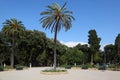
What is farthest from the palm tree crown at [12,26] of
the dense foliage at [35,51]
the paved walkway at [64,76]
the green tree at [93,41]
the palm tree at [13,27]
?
the green tree at [93,41]

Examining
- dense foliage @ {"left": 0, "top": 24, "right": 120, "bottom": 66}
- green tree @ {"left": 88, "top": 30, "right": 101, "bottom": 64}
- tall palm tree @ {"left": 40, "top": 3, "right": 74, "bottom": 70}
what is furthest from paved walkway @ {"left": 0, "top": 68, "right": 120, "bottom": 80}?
green tree @ {"left": 88, "top": 30, "right": 101, "bottom": 64}

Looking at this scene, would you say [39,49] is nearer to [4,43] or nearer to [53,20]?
[4,43]

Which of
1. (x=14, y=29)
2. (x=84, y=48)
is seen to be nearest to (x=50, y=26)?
(x=14, y=29)

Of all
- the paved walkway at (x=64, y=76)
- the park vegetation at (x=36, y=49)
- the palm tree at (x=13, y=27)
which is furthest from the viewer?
the park vegetation at (x=36, y=49)

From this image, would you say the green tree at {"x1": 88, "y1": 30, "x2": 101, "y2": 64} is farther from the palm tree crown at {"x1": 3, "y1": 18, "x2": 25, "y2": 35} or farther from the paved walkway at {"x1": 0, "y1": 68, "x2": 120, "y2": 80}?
the paved walkway at {"x1": 0, "y1": 68, "x2": 120, "y2": 80}

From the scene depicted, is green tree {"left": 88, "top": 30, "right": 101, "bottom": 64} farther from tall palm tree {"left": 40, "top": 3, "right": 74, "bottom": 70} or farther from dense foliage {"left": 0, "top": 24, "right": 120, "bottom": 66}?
tall palm tree {"left": 40, "top": 3, "right": 74, "bottom": 70}

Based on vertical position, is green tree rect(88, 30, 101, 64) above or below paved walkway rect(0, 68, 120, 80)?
above

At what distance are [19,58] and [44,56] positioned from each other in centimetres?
896

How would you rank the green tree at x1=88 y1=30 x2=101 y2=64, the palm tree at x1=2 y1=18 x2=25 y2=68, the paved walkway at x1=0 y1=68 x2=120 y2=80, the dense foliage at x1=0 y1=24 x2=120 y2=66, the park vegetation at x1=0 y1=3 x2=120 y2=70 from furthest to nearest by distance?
the green tree at x1=88 y1=30 x2=101 y2=64 → the dense foliage at x1=0 y1=24 x2=120 y2=66 → the park vegetation at x1=0 y1=3 x2=120 y2=70 → the palm tree at x1=2 y1=18 x2=25 y2=68 → the paved walkway at x1=0 y1=68 x2=120 y2=80

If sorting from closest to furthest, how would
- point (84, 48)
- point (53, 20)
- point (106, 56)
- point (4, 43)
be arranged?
1. point (53, 20)
2. point (4, 43)
3. point (84, 48)
4. point (106, 56)

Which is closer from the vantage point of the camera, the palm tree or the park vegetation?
the palm tree

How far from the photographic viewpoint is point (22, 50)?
8725 centimetres

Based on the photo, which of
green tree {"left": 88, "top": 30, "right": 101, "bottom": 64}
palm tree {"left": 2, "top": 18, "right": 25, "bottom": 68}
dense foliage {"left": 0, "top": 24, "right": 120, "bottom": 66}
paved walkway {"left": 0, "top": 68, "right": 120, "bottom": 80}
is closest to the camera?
paved walkway {"left": 0, "top": 68, "right": 120, "bottom": 80}

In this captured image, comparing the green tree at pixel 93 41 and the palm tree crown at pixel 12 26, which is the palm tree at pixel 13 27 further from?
the green tree at pixel 93 41
